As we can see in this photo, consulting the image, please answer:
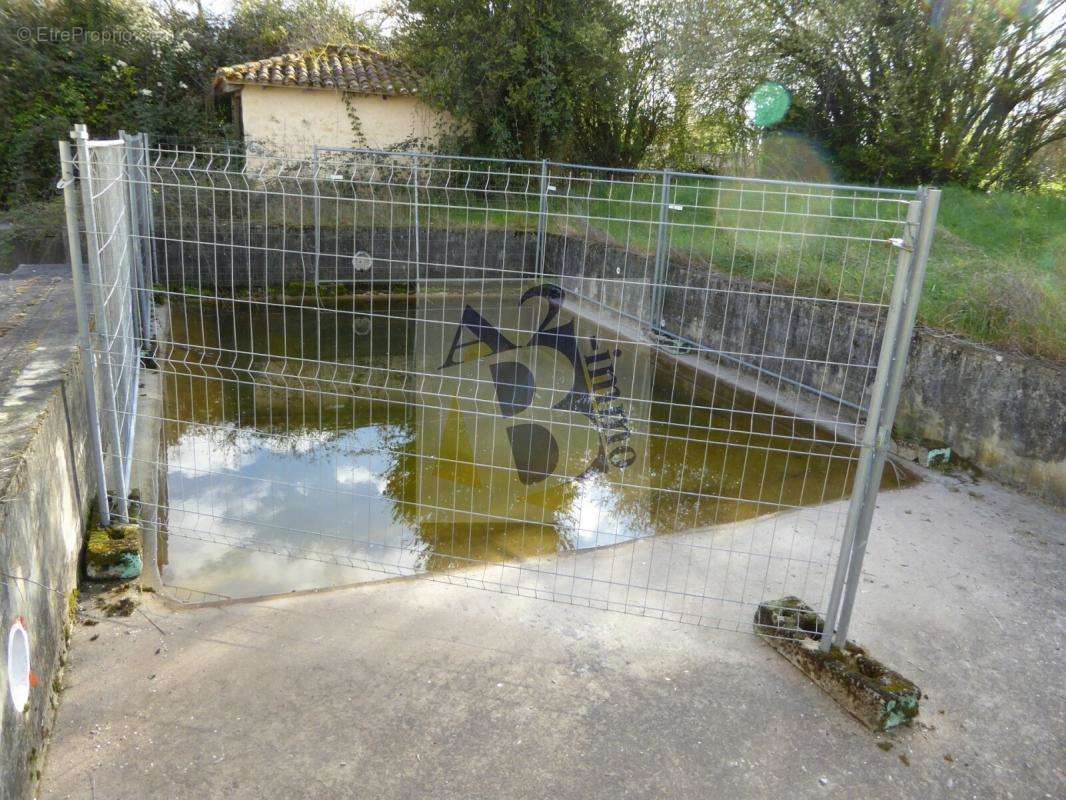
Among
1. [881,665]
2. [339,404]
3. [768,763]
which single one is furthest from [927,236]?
[339,404]

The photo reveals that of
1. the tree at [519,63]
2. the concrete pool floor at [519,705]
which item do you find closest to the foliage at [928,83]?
the tree at [519,63]

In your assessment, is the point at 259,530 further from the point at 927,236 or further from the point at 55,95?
the point at 55,95

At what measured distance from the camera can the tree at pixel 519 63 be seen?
12422 millimetres

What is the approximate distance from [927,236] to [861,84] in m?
10.6

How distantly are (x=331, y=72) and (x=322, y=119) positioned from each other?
916 mm

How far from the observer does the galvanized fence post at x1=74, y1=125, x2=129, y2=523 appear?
2.82 m

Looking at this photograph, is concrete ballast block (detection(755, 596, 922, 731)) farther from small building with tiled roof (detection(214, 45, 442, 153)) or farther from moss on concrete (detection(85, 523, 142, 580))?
small building with tiled roof (detection(214, 45, 442, 153))

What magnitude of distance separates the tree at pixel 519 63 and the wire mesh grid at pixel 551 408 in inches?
141

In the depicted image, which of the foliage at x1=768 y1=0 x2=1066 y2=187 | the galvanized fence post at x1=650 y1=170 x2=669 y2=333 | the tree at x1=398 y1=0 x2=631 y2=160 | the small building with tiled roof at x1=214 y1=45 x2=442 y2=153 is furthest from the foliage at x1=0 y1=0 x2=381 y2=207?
the foliage at x1=768 y1=0 x2=1066 y2=187

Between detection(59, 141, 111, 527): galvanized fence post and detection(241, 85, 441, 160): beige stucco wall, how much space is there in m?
12.0

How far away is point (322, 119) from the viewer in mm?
14453

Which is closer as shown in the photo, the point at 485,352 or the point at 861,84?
the point at 485,352

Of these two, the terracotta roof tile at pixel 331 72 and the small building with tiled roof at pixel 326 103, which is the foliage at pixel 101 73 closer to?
the terracotta roof tile at pixel 331 72

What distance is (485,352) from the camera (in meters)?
8.16
